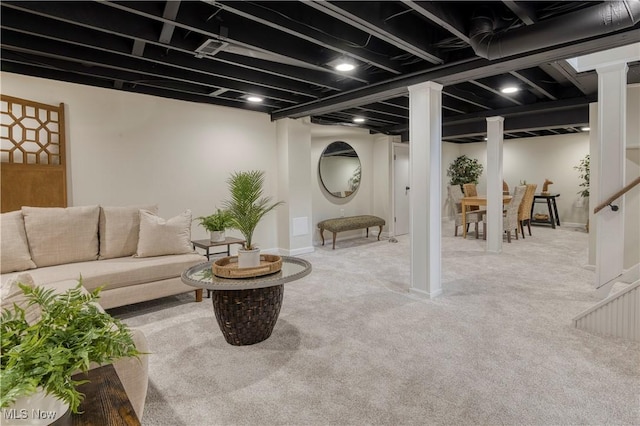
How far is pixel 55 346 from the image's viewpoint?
0.83m

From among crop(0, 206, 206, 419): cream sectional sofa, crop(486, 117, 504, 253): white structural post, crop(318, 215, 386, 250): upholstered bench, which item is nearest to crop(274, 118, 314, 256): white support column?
crop(318, 215, 386, 250): upholstered bench

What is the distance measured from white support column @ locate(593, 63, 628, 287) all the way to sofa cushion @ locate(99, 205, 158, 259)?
4.39 m

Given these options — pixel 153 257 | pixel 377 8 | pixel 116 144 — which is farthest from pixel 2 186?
pixel 377 8

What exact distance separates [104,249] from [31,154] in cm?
130

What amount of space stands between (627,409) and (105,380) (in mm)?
2356

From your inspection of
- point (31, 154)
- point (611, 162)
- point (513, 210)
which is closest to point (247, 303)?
point (31, 154)

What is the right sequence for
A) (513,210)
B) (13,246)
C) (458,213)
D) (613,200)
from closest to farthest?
(13,246), (613,200), (513,210), (458,213)

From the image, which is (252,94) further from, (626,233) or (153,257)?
(626,233)

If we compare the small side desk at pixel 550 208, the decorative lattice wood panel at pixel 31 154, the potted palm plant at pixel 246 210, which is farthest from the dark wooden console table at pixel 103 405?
the small side desk at pixel 550 208

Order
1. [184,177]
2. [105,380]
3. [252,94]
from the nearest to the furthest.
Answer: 1. [105,380]
2. [252,94]
3. [184,177]

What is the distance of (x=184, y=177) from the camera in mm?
4816

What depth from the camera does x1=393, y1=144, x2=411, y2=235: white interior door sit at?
7598mm

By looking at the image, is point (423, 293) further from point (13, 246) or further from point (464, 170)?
point (464, 170)

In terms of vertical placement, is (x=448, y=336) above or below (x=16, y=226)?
below
